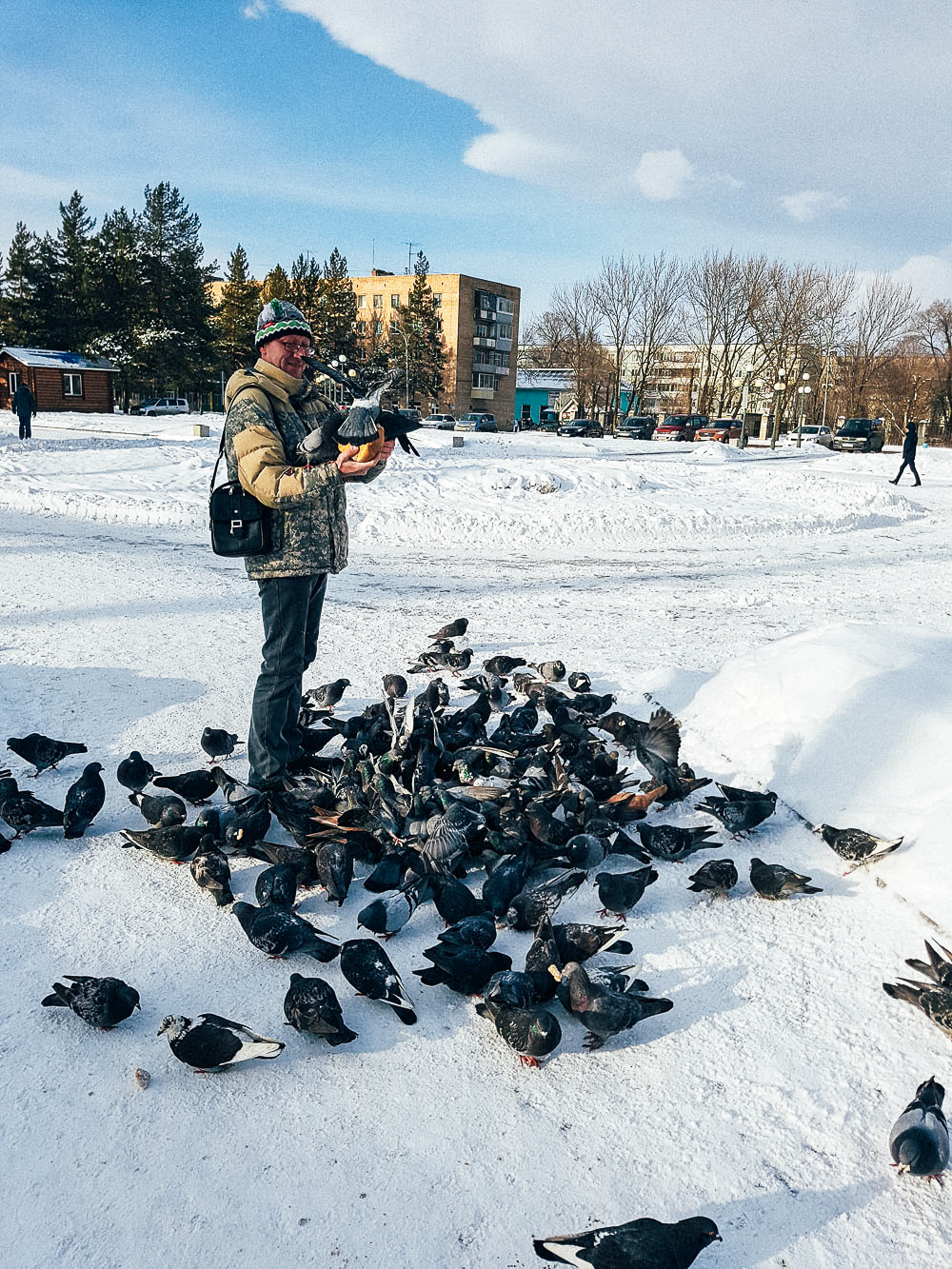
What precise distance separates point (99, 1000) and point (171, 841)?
2.78ft

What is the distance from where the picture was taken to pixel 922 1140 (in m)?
1.86

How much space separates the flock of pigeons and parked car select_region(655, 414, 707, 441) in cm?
4431

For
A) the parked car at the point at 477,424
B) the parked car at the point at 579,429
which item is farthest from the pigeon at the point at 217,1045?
the parked car at the point at 579,429

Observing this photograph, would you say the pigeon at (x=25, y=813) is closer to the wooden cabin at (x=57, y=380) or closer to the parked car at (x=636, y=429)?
the wooden cabin at (x=57, y=380)

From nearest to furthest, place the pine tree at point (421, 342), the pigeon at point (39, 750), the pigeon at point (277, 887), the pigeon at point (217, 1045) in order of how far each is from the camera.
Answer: the pigeon at point (217, 1045) → the pigeon at point (277, 887) → the pigeon at point (39, 750) → the pine tree at point (421, 342)

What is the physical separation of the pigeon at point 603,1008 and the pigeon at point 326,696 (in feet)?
8.35

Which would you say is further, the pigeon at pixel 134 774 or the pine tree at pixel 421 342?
the pine tree at pixel 421 342

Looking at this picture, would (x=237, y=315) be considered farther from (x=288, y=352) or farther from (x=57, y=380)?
(x=288, y=352)

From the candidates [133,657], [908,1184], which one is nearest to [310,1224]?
[908,1184]

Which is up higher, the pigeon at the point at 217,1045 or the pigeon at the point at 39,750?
the pigeon at the point at 39,750

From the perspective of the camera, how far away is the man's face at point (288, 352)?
3262 mm

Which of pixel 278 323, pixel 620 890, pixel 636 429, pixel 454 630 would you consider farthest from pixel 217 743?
pixel 636 429

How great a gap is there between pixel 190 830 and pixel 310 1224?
1611 mm

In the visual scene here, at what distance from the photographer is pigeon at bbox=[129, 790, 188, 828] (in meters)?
3.20
